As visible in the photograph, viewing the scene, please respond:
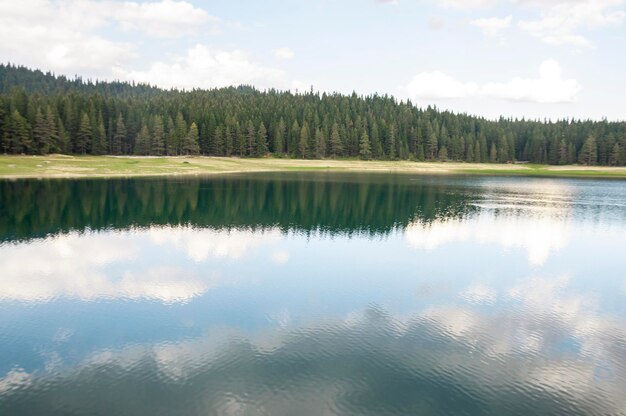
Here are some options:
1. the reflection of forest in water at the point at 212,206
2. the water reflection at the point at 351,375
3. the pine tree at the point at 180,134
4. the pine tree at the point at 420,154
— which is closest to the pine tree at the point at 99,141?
the pine tree at the point at 180,134

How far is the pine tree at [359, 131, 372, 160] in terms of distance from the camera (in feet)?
581

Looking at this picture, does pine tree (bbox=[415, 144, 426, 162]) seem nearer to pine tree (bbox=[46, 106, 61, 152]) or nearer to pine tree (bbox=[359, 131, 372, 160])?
pine tree (bbox=[359, 131, 372, 160])

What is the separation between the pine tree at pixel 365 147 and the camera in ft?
581

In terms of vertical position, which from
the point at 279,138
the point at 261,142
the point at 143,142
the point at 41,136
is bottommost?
the point at 41,136

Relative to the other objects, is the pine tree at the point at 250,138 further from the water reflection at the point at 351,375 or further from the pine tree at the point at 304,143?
the water reflection at the point at 351,375

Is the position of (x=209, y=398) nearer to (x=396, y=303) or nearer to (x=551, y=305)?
(x=396, y=303)

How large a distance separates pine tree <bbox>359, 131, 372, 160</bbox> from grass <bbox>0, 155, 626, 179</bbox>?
9060 millimetres

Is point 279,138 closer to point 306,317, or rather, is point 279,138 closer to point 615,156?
point 615,156

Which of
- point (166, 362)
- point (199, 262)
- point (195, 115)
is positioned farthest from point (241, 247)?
point (195, 115)

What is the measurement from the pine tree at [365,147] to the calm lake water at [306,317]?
424 feet

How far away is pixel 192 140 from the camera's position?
157 meters

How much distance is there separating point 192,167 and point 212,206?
6888 centimetres

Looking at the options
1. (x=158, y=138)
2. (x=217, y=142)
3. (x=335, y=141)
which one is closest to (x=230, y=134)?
(x=217, y=142)

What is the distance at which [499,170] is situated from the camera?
551 ft
